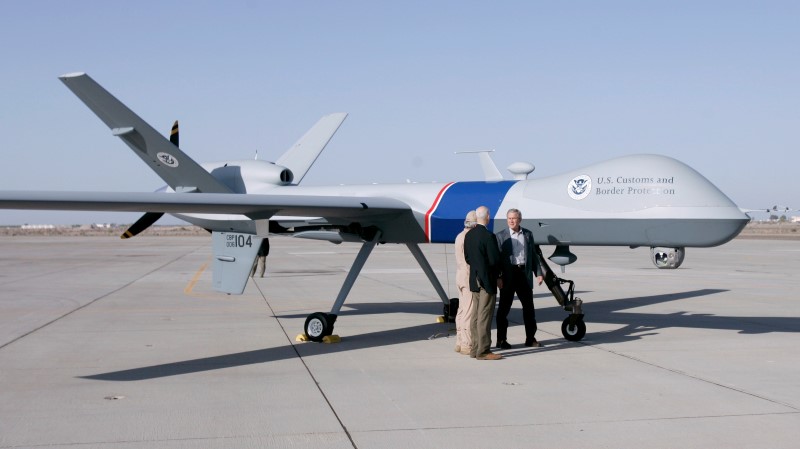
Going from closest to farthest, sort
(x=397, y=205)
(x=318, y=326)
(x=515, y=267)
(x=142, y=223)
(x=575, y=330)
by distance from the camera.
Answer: (x=515, y=267) → (x=318, y=326) → (x=575, y=330) → (x=397, y=205) → (x=142, y=223)

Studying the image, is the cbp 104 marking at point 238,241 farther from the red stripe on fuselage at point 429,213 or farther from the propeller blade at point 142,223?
the red stripe on fuselage at point 429,213

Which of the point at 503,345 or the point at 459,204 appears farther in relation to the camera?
the point at 459,204

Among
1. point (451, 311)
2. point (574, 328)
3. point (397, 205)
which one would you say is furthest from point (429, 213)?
point (574, 328)

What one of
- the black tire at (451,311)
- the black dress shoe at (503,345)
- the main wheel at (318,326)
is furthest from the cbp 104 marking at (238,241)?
the black dress shoe at (503,345)

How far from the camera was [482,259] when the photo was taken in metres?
9.63

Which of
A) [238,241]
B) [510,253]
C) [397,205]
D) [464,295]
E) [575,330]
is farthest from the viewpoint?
[238,241]

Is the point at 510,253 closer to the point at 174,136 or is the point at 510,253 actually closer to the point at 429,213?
the point at 429,213

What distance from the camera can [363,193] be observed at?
40.2 ft

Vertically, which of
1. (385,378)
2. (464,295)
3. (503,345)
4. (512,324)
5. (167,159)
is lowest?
(512,324)

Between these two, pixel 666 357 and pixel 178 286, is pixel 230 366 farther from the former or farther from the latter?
pixel 178 286

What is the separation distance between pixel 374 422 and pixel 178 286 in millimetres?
15264

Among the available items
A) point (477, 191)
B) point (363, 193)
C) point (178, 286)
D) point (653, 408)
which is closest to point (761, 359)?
point (653, 408)

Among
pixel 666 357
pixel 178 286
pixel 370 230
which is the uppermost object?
pixel 370 230

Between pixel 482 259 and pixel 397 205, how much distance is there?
2.11m
